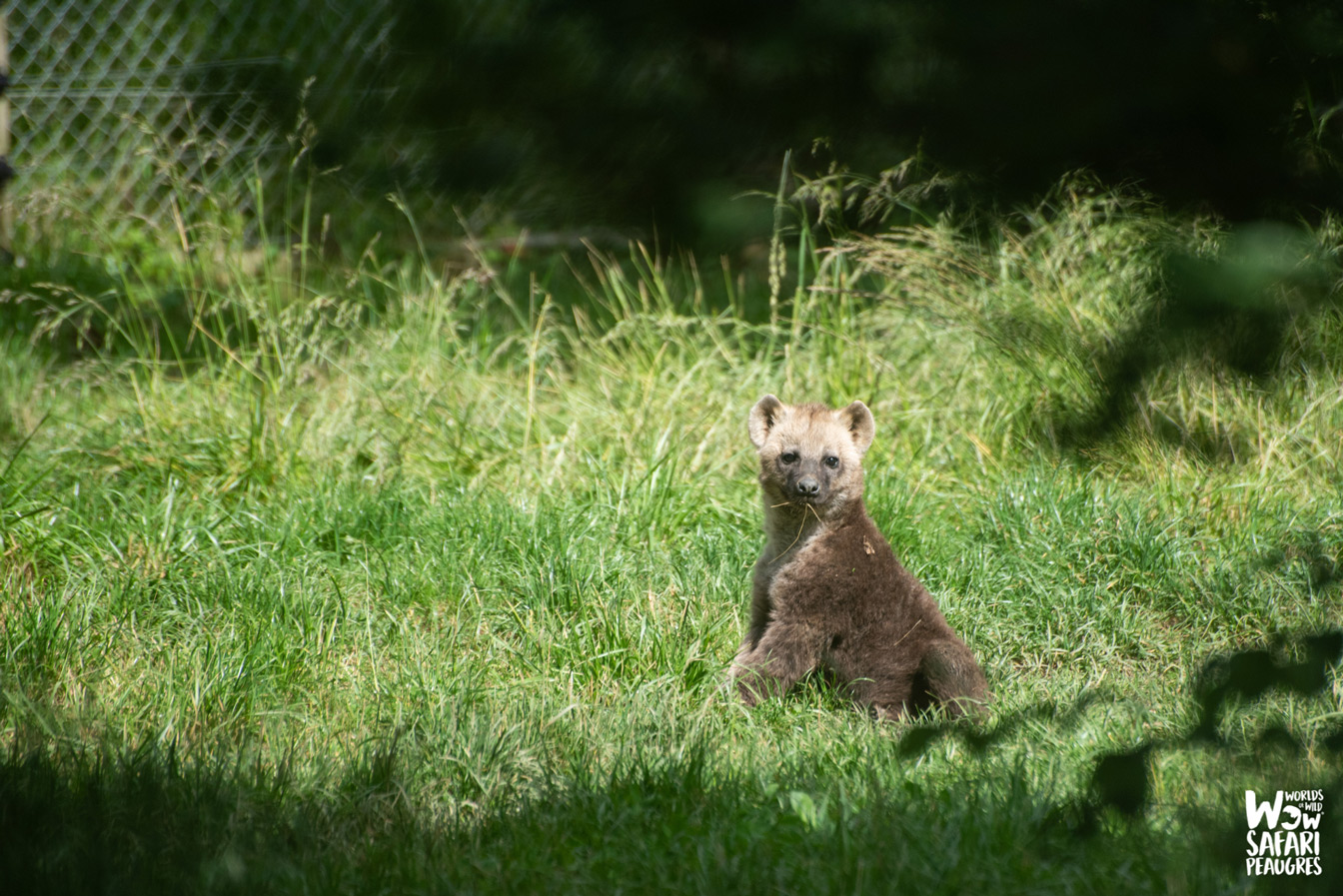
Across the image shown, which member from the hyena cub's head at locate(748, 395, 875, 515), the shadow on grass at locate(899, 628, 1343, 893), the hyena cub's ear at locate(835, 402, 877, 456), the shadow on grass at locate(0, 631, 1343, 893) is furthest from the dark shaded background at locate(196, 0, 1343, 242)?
the hyena cub's ear at locate(835, 402, 877, 456)

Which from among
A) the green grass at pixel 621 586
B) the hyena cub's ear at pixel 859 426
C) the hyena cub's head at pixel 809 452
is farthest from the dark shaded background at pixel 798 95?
the hyena cub's ear at pixel 859 426

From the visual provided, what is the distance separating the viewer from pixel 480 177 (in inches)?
43.8

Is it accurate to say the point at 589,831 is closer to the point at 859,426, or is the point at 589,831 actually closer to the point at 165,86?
the point at 859,426

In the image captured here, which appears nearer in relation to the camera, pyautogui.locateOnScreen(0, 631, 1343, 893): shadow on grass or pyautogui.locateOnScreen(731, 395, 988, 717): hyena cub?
pyautogui.locateOnScreen(0, 631, 1343, 893): shadow on grass

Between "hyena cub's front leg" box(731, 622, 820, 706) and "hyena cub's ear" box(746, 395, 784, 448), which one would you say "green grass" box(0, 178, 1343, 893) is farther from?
"hyena cub's ear" box(746, 395, 784, 448)

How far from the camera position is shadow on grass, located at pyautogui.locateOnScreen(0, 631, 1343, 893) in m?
2.36

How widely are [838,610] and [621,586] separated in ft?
2.82

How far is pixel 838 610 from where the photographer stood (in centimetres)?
372

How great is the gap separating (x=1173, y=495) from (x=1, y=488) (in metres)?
4.91

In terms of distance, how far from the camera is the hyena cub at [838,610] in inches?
141

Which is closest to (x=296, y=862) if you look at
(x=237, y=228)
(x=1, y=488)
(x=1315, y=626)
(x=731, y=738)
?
(x=731, y=738)

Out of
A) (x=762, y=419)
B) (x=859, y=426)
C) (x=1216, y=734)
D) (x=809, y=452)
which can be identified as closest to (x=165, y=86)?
(x=762, y=419)

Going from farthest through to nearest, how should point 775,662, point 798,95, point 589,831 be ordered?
point 775,662 → point 589,831 → point 798,95

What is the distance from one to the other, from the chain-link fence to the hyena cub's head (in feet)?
6.76
